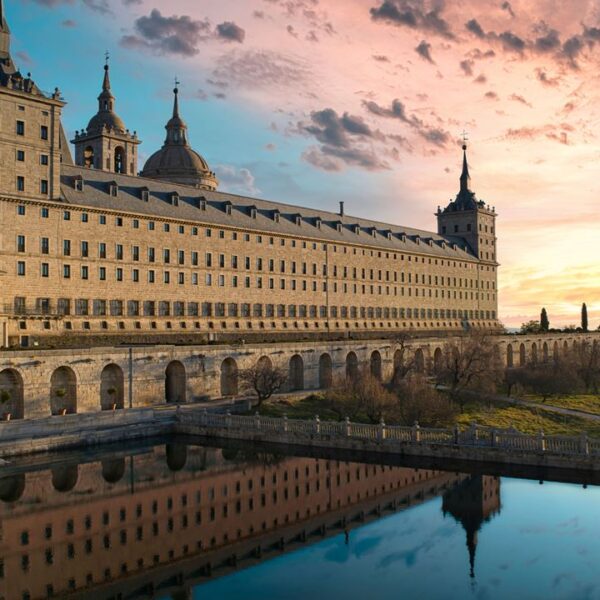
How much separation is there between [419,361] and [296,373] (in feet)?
64.5

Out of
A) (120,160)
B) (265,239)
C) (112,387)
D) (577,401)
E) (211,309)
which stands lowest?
(577,401)

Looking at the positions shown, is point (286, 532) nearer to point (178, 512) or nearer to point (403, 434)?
point (178, 512)

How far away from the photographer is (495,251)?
13850 centimetres

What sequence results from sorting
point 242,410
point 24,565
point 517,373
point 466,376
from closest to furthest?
point 24,565 → point 242,410 → point 466,376 → point 517,373

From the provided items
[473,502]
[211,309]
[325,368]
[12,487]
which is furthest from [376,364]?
[12,487]

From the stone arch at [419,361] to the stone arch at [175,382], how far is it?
2840 cm

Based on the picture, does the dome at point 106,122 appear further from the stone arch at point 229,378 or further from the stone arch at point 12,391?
the stone arch at point 12,391

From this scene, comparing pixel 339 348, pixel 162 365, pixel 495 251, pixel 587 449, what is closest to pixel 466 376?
pixel 339 348

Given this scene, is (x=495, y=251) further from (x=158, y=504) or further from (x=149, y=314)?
(x=158, y=504)

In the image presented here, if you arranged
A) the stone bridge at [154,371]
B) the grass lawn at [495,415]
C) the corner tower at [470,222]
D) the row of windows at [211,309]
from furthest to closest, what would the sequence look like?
the corner tower at [470,222]
the row of windows at [211,309]
the grass lawn at [495,415]
the stone bridge at [154,371]

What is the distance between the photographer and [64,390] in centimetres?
4912

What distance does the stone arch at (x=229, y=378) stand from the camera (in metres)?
61.1

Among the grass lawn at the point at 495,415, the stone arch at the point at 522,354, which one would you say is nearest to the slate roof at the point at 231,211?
the stone arch at the point at 522,354

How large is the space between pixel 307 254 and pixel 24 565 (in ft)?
226
